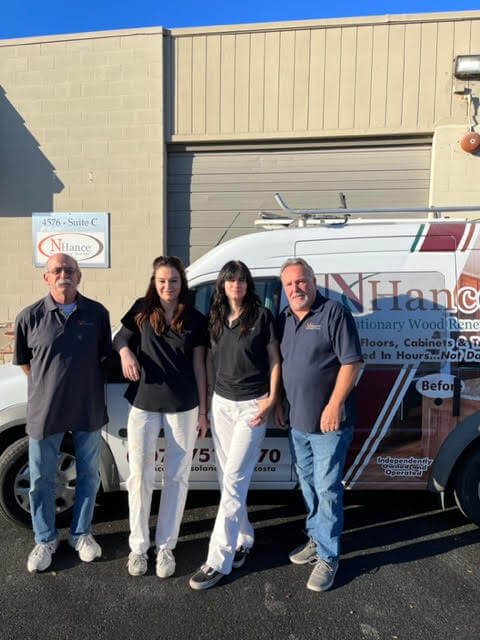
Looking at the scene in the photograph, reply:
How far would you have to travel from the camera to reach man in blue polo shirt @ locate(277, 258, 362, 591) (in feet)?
8.70

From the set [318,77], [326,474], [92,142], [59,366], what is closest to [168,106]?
[92,142]

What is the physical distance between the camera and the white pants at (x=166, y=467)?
2.80 m

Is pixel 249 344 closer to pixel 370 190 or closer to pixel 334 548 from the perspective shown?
pixel 334 548

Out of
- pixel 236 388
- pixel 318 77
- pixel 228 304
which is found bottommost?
pixel 236 388

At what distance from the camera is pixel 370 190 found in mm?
7523

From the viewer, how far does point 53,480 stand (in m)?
2.94

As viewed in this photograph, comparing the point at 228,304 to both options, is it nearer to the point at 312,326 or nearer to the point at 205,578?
A: the point at 312,326

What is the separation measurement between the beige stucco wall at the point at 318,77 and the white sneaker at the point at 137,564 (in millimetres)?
6309

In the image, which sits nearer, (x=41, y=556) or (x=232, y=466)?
(x=232, y=466)

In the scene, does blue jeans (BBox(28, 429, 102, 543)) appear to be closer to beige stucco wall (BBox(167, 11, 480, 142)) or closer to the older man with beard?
the older man with beard

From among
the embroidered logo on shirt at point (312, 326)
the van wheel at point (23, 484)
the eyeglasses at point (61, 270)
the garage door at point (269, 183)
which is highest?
the garage door at point (269, 183)

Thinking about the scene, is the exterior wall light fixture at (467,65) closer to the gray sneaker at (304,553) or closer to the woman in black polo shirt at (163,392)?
the woman in black polo shirt at (163,392)

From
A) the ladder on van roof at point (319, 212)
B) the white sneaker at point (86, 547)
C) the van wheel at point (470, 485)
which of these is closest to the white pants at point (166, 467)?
the white sneaker at point (86, 547)

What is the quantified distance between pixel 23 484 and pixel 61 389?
Result: 931 mm
